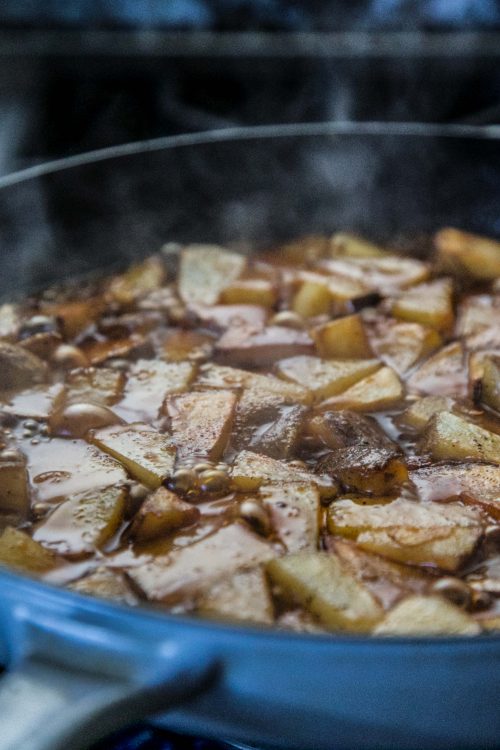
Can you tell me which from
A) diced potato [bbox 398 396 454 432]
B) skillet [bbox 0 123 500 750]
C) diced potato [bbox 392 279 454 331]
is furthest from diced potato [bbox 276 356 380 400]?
skillet [bbox 0 123 500 750]

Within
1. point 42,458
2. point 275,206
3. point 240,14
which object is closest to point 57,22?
point 240,14

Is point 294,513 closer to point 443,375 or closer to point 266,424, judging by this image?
point 266,424

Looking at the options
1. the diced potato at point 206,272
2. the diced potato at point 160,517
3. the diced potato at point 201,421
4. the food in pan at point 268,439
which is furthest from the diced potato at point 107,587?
the diced potato at point 206,272

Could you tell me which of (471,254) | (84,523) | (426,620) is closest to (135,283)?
(471,254)

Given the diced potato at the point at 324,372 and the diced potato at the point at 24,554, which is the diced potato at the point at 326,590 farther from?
the diced potato at the point at 324,372

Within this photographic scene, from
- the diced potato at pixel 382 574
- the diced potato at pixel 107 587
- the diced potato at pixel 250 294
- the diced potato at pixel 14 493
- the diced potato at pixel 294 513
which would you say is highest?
the diced potato at pixel 250 294

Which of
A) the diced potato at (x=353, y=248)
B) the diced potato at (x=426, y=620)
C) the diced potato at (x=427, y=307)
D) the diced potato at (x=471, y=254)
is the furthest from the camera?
the diced potato at (x=353, y=248)
